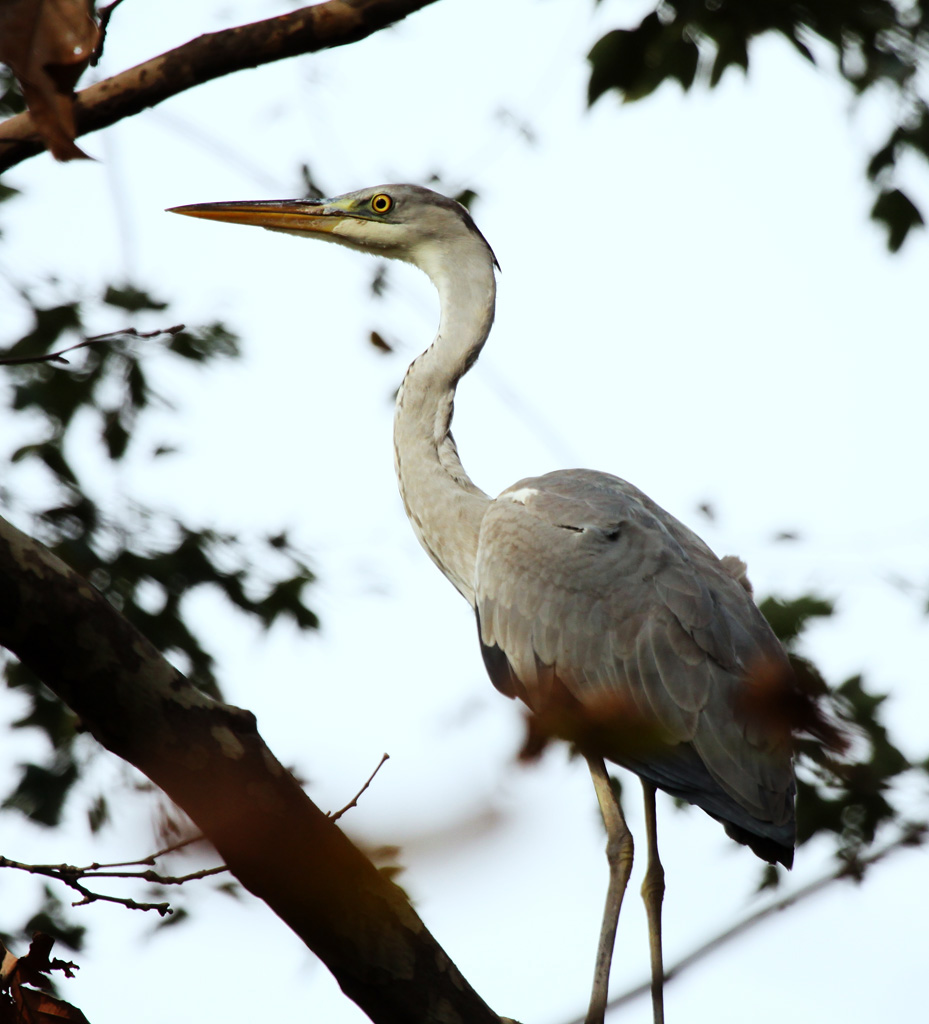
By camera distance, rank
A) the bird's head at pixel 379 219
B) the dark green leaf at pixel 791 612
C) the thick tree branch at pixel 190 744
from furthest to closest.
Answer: the bird's head at pixel 379 219
the dark green leaf at pixel 791 612
the thick tree branch at pixel 190 744

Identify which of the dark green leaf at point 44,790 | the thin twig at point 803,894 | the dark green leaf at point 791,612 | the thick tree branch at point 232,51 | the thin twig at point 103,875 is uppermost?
the thick tree branch at point 232,51

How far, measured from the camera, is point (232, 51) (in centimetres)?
283

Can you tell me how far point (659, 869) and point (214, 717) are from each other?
2438mm

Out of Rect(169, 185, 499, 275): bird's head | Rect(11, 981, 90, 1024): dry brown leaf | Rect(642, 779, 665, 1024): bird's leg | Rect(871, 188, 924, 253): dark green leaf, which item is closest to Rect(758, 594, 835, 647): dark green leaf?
Rect(642, 779, 665, 1024): bird's leg

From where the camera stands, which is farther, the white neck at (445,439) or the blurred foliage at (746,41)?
the white neck at (445,439)

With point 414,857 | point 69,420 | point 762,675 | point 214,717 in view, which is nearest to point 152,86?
point 69,420

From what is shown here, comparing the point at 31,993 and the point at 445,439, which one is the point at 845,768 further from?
the point at 445,439

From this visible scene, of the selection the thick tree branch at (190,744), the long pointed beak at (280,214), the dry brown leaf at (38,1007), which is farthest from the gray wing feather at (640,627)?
the dry brown leaf at (38,1007)

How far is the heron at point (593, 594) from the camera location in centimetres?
320

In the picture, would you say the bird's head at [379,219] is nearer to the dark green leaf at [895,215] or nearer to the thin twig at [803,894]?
the dark green leaf at [895,215]

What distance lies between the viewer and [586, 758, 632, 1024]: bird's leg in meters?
3.19

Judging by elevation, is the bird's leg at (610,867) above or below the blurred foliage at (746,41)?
below

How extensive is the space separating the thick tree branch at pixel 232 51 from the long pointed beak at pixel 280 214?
1536 millimetres

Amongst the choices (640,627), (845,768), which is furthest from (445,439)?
(845,768)
